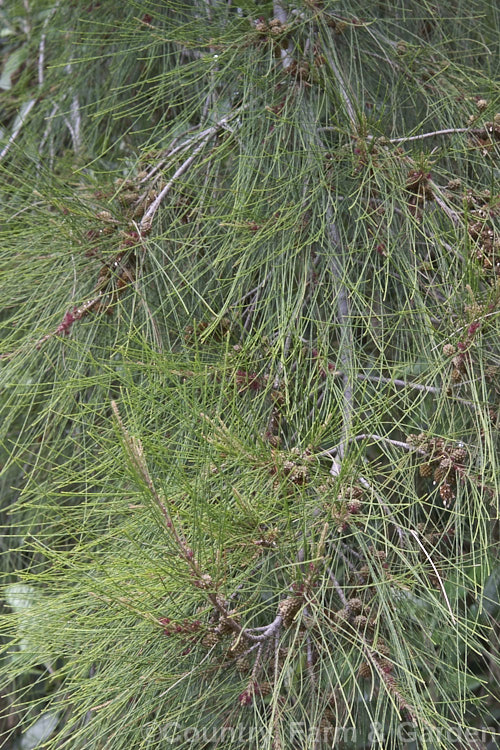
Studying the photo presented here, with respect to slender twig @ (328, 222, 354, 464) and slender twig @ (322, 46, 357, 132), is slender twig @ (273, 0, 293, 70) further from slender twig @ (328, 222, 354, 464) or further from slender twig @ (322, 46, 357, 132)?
slender twig @ (328, 222, 354, 464)

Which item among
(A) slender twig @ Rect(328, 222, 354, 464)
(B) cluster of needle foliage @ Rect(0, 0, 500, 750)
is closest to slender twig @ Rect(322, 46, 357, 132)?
(B) cluster of needle foliage @ Rect(0, 0, 500, 750)

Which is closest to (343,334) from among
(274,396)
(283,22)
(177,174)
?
(274,396)

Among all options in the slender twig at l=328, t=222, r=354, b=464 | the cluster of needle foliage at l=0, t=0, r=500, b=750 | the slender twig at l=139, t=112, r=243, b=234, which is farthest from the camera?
the slender twig at l=139, t=112, r=243, b=234

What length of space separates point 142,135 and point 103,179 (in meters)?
0.22

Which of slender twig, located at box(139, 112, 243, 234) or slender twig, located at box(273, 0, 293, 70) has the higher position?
slender twig, located at box(273, 0, 293, 70)

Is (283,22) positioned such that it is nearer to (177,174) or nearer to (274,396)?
(177,174)

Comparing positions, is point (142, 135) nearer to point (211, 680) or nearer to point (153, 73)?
point (153, 73)

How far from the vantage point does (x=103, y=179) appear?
1356 mm

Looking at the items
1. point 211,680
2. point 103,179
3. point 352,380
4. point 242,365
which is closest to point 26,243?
point 103,179

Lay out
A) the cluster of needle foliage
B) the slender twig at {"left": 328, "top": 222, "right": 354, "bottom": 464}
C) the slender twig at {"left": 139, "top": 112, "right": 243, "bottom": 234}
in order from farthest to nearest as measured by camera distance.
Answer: the slender twig at {"left": 139, "top": 112, "right": 243, "bottom": 234}, the slender twig at {"left": 328, "top": 222, "right": 354, "bottom": 464}, the cluster of needle foliage

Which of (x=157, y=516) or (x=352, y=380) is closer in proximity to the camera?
(x=157, y=516)

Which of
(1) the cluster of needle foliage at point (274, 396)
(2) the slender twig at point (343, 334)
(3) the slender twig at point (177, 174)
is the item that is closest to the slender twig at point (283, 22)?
(1) the cluster of needle foliage at point (274, 396)

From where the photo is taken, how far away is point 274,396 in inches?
39.3

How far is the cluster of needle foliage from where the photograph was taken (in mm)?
807
